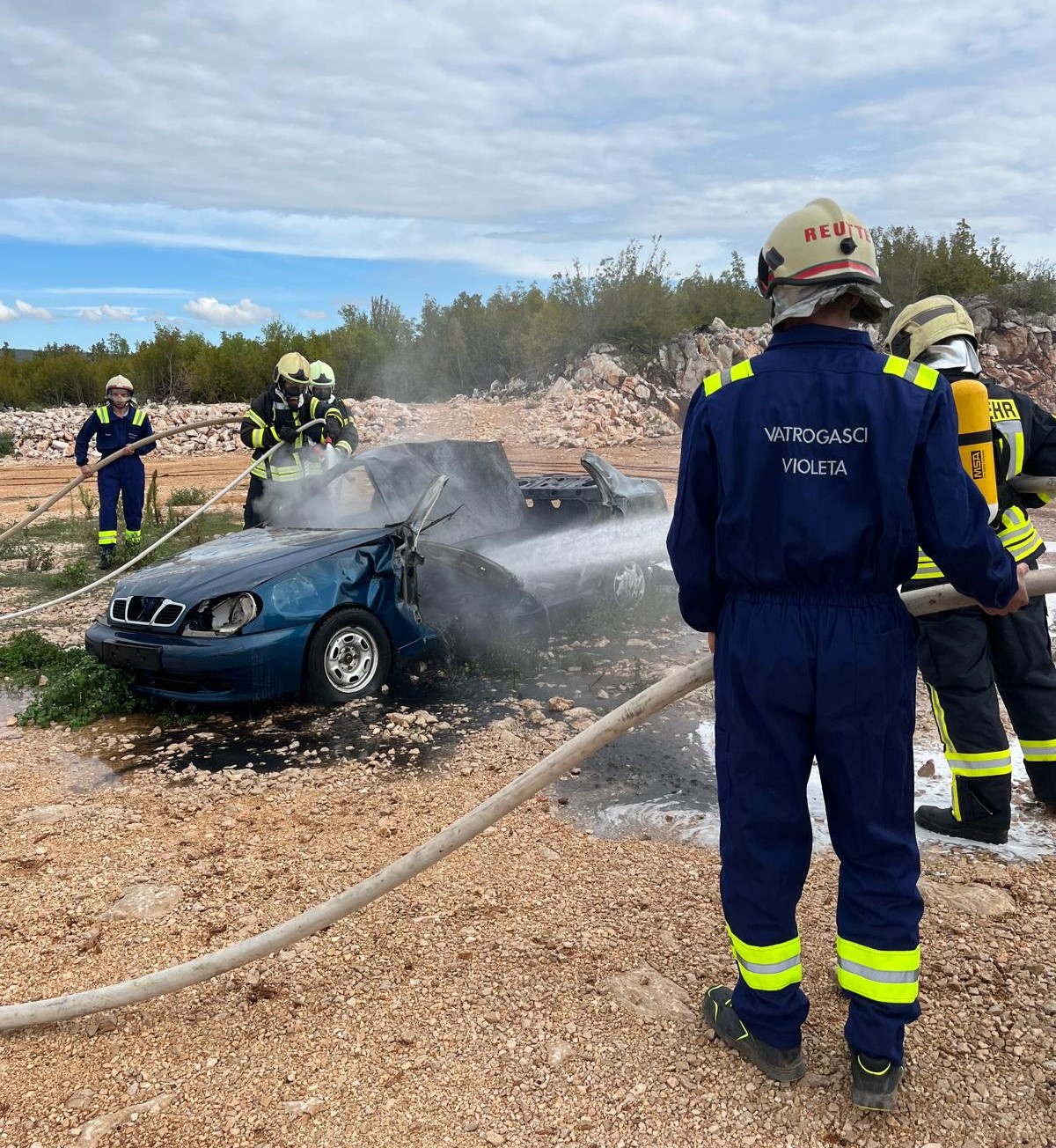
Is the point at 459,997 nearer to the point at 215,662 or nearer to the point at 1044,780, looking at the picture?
the point at 1044,780

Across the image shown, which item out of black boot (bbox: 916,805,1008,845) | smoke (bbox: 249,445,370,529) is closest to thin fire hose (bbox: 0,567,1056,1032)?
black boot (bbox: 916,805,1008,845)

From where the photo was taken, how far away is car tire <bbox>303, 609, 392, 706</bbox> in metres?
5.38

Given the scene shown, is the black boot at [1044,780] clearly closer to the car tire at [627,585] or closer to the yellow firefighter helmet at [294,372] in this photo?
the car tire at [627,585]

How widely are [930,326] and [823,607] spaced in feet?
6.16

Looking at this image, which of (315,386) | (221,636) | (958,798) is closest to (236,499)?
(315,386)

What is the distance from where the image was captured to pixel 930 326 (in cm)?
361

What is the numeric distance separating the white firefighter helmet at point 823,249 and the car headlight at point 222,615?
3.68 m

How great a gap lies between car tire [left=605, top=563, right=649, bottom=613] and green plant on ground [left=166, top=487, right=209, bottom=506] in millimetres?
8982

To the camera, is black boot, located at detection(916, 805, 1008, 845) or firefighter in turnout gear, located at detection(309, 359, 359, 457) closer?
black boot, located at detection(916, 805, 1008, 845)

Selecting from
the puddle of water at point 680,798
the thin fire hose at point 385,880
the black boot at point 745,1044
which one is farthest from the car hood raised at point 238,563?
the black boot at point 745,1044

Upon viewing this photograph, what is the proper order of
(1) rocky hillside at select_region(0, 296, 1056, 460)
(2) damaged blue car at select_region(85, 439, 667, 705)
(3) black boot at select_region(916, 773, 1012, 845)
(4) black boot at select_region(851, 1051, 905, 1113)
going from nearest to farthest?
(4) black boot at select_region(851, 1051, 905, 1113), (3) black boot at select_region(916, 773, 1012, 845), (2) damaged blue car at select_region(85, 439, 667, 705), (1) rocky hillside at select_region(0, 296, 1056, 460)

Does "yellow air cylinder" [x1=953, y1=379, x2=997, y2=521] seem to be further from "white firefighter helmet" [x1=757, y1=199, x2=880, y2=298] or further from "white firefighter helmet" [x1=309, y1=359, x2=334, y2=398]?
"white firefighter helmet" [x1=309, y1=359, x2=334, y2=398]

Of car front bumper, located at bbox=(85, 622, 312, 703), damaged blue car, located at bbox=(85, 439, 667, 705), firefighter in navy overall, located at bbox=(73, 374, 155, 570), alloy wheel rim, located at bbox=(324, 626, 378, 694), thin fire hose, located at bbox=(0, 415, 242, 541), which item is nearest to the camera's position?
car front bumper, located at bbox=(85, 622, 312, 703)

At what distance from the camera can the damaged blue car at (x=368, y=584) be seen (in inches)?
204
